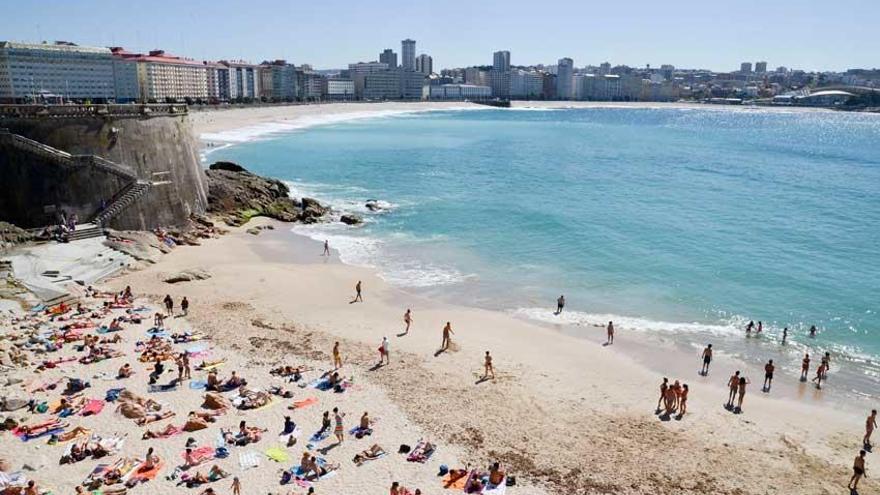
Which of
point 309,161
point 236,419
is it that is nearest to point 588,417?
point 236,419

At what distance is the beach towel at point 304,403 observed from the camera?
16.0 metres

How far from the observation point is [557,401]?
674 inches

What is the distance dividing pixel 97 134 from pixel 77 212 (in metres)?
3.54

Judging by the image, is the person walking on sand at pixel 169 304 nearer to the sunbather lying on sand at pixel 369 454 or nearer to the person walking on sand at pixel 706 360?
the sunbather lying on sand at pixel 369 454

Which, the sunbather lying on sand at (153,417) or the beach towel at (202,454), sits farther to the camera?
the sunbather lying on sand at (153,417)

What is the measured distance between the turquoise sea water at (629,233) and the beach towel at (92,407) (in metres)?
13.6

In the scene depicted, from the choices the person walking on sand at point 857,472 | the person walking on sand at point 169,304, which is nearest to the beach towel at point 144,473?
the person walking on sand at point 169,304

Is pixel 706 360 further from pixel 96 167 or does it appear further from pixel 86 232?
pixel 96 167

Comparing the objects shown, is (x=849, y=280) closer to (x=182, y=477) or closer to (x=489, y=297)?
(x=489, y=297)

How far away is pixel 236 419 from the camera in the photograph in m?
15.2

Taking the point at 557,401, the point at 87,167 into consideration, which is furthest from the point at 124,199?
the point at 557,401

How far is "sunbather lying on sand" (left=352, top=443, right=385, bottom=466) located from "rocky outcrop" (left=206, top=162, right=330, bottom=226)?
2426cm

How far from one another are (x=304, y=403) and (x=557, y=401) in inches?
248

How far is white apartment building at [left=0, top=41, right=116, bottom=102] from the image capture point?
117 metres
